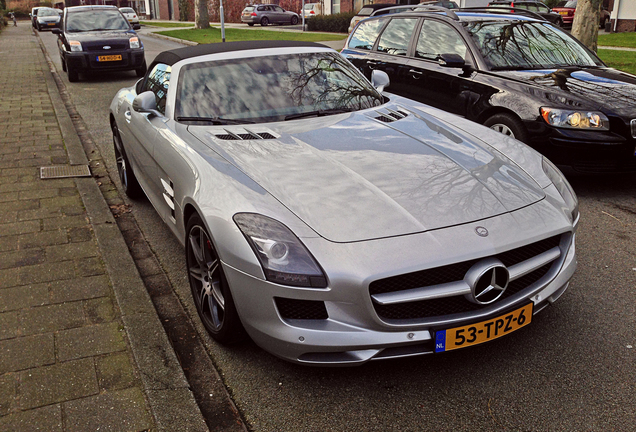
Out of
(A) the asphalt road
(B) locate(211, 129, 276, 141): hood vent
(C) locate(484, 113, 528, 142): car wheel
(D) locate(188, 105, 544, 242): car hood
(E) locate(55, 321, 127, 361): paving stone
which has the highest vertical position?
(B) locate(211, 129, 276, 141): hood vent

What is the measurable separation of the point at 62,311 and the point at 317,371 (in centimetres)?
155

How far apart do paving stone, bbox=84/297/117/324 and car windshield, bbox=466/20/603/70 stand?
4.54 metres

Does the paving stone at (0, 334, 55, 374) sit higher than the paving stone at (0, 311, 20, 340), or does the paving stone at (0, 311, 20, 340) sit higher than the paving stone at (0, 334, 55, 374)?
the paving stone at (0, 334, 55, 374)

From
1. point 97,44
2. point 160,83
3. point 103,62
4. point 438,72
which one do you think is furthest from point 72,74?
point 160,83

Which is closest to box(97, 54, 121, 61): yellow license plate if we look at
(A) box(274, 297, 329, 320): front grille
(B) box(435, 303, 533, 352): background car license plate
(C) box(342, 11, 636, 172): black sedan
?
(C) box(342, 11, 636, 172): black sedan

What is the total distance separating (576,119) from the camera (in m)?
5.20

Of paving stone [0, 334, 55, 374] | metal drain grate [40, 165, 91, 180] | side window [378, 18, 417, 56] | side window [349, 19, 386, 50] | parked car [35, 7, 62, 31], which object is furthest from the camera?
parked car [35, 7, 62, 31]

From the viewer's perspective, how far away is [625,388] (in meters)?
2.68

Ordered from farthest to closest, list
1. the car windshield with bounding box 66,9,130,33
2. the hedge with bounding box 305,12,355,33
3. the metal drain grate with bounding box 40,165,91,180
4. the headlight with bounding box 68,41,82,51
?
the hedge with bounding box 305,12,355,33, the car windshield with bounding box 66,9,130,33, the headlight with bounding box 68,41,82,51, the metal drain grate with bounding box 40,165,91,180

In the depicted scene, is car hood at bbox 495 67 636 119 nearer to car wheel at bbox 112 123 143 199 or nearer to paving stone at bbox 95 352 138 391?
car wheel at bbox 112 123 143 199

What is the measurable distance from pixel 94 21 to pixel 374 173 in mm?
13665

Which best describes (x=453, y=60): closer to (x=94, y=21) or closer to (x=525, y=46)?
(x=525, y=46)

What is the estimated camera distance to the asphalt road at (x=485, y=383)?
2512 millimetres

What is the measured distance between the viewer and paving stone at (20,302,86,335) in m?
3.17
